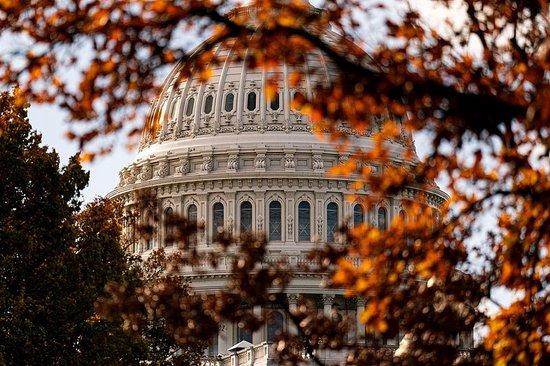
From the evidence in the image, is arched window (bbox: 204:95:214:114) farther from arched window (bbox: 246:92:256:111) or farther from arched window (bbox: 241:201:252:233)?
arched window (bbox: 241:201:252:233)

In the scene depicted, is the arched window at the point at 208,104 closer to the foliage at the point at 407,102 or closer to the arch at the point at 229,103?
the arch at the point at 229,103

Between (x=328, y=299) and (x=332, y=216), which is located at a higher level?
(x=332, y=216)

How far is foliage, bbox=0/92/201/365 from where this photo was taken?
45875 millimetres

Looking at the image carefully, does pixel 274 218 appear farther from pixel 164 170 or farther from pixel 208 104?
pixel 208 104

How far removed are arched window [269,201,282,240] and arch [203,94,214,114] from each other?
35.2 feet

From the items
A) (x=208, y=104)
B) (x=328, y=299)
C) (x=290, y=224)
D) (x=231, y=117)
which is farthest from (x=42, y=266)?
(x=208, y=104)

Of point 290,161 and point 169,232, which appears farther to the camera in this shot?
point 290,161

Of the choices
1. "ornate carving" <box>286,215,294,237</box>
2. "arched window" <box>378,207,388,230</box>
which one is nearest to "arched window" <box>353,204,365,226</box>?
"arched window" <box>378,207,388,230</box>

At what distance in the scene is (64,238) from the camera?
47.4 m

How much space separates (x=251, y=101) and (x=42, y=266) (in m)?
94.5

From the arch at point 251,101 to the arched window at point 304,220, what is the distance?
9736 millimetres

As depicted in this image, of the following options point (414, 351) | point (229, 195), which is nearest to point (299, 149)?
point (229, 195)

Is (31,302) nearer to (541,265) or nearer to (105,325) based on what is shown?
(105,325)

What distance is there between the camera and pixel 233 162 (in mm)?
136875
